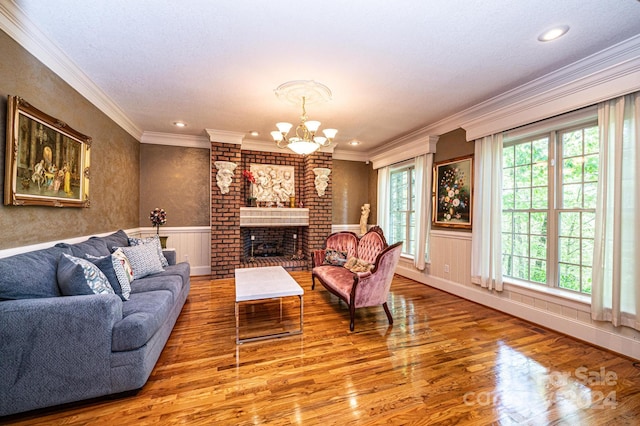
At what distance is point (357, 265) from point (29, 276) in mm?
2952

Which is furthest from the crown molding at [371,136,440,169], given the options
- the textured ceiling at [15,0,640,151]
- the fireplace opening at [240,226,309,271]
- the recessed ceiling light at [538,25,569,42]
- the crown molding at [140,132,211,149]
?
the crown molding at [140,132,211,149]

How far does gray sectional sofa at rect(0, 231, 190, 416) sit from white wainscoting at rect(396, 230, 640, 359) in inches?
148

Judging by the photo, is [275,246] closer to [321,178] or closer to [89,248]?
[321,178]

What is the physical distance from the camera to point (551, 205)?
2.83m

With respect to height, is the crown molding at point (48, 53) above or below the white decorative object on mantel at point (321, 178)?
above

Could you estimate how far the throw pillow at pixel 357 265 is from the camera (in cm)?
323

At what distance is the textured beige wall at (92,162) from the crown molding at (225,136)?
1.23m

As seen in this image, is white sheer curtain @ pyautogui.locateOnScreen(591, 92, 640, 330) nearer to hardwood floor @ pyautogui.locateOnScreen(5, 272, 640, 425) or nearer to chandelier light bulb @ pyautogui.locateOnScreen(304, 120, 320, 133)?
hardwood floor @ pyautogui.locateOnScreen(5, 272, 640, 425)

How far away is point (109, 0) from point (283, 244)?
4.58 m

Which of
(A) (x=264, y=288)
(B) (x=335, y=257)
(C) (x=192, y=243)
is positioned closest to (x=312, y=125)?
(A) (x=264, y=288)

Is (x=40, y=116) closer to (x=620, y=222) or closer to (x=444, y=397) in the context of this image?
(x=444, y=397)

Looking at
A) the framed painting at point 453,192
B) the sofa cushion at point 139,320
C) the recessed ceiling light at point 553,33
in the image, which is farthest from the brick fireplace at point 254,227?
the recessed ceiling light at point 553,33

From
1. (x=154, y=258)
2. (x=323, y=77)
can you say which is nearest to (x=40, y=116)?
(x=154, y=258)

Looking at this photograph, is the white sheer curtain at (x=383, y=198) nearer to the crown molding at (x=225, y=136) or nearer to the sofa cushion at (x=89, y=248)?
the crown molding at (x=225, y=136)
